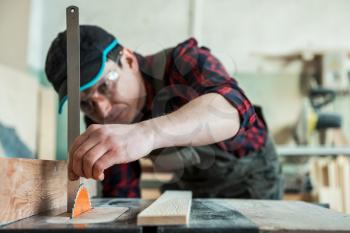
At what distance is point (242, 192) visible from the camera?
1.48 m

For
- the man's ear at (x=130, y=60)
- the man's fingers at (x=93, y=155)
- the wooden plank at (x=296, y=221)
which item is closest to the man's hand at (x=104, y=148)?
the man's fingers at (x=93, y=155)

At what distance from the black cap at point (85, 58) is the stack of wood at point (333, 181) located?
1.89 m

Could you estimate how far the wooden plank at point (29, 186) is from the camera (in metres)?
0.66

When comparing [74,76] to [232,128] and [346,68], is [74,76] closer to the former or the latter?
[232,128]

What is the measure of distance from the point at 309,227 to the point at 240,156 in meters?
0.86

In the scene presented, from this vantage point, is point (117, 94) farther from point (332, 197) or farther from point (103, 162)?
point (332, 197)

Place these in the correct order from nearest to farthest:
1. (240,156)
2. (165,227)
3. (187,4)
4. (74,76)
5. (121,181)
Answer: (165,227), (74,76), (240,156), (121,181), (187,4)

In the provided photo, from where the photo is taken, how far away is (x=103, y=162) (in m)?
0.69

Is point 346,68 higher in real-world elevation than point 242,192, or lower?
higher

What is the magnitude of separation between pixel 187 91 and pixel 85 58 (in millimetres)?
318

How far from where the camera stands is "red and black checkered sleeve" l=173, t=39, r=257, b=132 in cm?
95

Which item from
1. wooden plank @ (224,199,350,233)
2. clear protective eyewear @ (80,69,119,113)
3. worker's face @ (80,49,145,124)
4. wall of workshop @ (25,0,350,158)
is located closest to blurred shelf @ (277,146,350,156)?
wall of workshop @ (25,0,350,158)

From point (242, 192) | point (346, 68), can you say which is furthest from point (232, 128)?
point (346, 68)

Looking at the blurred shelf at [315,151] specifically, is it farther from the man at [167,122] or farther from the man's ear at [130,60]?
the man's ear at [130,60]
